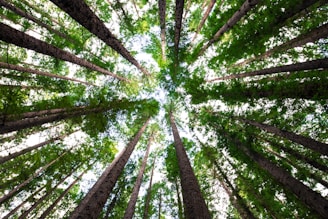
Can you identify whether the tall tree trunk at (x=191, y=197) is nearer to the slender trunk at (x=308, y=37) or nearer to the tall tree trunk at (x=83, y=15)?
the tall tree trunk at (x=83, y=15)

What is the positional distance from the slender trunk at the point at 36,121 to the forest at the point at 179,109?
76 mm

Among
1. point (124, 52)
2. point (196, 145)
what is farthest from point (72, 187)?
point (124, 52)

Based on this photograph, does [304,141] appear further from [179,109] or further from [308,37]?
[179,109]

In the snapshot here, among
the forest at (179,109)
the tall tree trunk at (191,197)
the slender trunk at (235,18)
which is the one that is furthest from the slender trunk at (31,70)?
the slender trunk at (235,18)

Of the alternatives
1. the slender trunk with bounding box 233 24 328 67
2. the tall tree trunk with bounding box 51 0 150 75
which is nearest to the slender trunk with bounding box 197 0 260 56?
the slender trunk with bounding box 233 24 328 67

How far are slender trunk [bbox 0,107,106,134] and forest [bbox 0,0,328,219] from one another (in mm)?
76

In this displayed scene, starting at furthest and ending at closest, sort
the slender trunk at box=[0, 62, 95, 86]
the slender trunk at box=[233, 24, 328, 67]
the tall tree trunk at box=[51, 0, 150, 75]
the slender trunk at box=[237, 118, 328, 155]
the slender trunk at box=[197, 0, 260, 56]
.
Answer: the slender trunk at box=[0, 62, 95, 86]
the slender trunk at box=[233, 24, 328, 67]
the slender trunk at box=[197, 0, 260, 56]
the slender trunk at box=[237, 118, 328, 155]
the tall tree trunk at box=[51, 0, 150, 75]

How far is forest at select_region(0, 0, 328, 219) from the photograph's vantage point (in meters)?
7.55

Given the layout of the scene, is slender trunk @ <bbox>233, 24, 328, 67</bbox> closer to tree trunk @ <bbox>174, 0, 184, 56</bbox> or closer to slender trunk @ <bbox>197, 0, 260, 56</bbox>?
slender trunk @ <bbox>197, 0, 260, 56</bbox>

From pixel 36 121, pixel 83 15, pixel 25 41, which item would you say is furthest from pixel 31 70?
pixel 83 15

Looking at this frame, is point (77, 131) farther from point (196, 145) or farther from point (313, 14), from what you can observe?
point (313, 14)

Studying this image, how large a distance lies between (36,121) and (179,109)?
13.2m

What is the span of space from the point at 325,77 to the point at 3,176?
58.3 ft

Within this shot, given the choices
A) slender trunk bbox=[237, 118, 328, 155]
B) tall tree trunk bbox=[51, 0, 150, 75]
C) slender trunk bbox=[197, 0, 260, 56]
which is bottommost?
slender trunk bbox=[237, 118, 328, 155]
